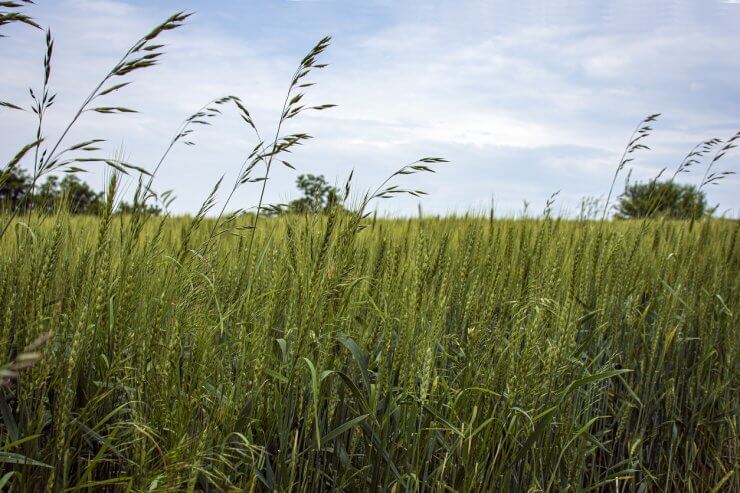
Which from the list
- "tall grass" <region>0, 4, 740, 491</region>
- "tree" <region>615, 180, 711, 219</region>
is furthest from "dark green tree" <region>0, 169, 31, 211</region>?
"tree" <region>615, 180, 711, 219</region>

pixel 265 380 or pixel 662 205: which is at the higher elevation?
pixel 662 205

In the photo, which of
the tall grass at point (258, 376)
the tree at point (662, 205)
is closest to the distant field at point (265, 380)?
the tall grass at point (258, 376)

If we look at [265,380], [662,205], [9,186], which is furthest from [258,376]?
[662,205]

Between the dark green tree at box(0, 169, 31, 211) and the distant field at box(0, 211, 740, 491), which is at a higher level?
the dark green tree at box(0, 169, 31, 211)

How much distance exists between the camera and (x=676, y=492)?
2643 mm

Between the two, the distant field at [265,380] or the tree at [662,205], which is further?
the tree at [662,205]

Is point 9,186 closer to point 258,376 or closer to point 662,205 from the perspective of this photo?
point 258,376

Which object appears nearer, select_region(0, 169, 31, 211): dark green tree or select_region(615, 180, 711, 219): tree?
select_region(0, 169, 31, 211): dark green tree

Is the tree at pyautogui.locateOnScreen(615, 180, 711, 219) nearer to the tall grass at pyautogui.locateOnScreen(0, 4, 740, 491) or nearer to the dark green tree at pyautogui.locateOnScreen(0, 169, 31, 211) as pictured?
the tall grass at pyautogui.locateOnScreen(0, 4, 740, 491)

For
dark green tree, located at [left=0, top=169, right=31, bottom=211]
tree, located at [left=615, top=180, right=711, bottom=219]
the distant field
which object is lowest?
the distant field

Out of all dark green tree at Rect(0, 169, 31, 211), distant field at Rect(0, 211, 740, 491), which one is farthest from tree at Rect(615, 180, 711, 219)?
dark green tree at Rect(0, 169, 31, 211)

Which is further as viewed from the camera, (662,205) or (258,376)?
(662,205)

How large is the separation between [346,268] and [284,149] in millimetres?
575

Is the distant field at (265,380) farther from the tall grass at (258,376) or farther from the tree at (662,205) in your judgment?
the tree at (662,205)
